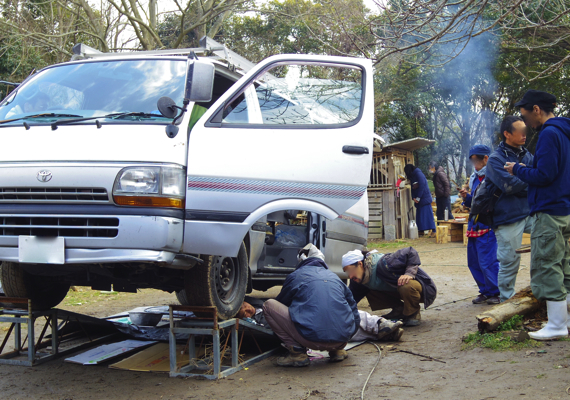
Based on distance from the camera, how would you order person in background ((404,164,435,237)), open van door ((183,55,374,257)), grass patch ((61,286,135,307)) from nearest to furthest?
open van door ((183,55,374,257)), grass patch ((61,286,135,307)), person in background ((404,164,435,237))

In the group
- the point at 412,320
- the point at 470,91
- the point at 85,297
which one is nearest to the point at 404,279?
the point at 412,320

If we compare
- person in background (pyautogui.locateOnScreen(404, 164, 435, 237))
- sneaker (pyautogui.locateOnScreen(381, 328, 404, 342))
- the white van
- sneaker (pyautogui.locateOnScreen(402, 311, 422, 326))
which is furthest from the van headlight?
person in background (pyautogui.locateOnScreen(404, 164, 435, 237))

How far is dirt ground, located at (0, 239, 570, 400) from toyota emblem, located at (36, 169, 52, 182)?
1575 millimetres

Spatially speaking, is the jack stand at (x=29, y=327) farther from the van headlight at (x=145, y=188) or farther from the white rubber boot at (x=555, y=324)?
the white rubber boot at (x=555, y=324)

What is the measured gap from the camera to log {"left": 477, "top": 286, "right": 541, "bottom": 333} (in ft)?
14.5

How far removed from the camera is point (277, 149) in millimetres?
3951

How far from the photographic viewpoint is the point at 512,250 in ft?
17.5

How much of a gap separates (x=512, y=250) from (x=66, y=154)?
4.25 meters

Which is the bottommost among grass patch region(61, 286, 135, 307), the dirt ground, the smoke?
grass patch region(61, 286, 135, 307)

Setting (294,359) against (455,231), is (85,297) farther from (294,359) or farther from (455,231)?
(455,231)

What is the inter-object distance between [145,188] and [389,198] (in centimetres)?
1232

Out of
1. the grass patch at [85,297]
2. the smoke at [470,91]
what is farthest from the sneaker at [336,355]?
the smoke at [470,91]

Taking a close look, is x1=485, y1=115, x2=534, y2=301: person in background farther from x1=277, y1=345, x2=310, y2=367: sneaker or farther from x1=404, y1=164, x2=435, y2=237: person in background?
x1=404, y1=164, x2=435, y2=237: person in background

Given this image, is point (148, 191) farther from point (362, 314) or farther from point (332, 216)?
point (362, 314)
